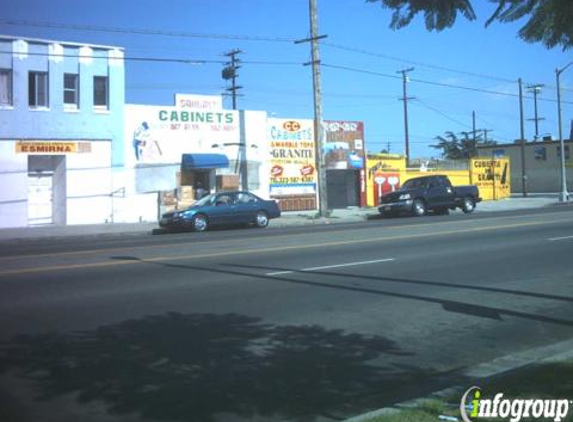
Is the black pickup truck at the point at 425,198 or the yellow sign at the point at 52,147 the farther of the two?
the black pickup truck at the point at 425,198

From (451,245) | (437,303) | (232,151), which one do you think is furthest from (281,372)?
(232,151)

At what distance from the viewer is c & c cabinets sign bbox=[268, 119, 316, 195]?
A: 35.2 metres

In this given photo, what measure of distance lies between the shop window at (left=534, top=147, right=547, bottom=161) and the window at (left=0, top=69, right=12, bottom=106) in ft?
180

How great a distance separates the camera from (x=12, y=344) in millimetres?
7141

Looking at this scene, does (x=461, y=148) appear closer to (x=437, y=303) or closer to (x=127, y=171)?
(x=127, y=171)

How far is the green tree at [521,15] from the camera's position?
4.27m

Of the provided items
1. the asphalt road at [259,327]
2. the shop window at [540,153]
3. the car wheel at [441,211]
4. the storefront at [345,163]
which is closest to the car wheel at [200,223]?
the asphalt road at [259,327]

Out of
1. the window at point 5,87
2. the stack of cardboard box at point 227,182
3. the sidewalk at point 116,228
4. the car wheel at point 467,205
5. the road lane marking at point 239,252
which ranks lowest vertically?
the road lane marking at point 239,252

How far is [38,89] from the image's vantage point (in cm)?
2806

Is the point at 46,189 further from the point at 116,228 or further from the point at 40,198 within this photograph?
the point at 116,228

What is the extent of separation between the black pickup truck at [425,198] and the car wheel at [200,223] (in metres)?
9.65

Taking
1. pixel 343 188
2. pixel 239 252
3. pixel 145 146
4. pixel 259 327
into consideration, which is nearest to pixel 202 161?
pixel 145 146

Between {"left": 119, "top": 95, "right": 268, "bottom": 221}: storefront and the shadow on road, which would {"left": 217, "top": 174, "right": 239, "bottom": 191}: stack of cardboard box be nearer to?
{"left": 119, "top": 95, "right": 268, "bottom": 221}: storefront

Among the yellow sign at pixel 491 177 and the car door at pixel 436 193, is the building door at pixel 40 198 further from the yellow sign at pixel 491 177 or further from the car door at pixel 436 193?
the yellow sign at pixel 491 177
